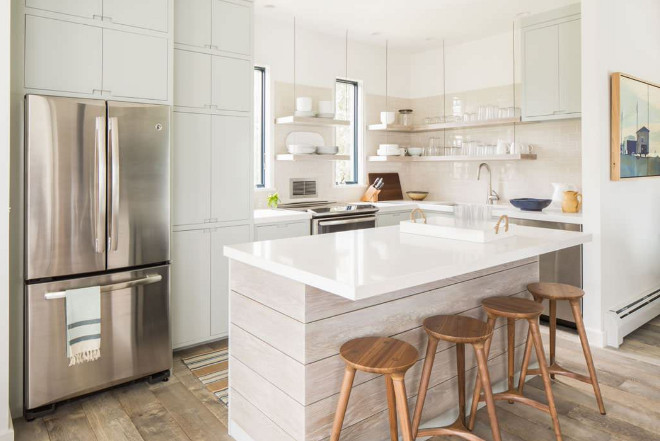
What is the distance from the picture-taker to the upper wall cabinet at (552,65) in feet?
13.8

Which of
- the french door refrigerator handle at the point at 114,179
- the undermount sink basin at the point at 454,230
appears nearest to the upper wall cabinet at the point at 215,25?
the french door refrigerator handle at the point at 114,179

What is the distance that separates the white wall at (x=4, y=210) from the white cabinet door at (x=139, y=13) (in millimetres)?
719

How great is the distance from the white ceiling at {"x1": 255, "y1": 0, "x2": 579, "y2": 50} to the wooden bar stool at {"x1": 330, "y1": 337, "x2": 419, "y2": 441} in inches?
139

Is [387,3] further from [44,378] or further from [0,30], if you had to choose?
[44,378]

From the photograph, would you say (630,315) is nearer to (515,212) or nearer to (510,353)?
(515,212)

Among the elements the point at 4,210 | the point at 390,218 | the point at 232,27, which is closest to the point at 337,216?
the point at 390,218

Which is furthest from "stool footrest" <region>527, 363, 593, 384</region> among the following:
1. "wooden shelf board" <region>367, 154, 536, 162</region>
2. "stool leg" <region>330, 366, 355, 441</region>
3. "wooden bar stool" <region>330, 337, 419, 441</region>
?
"wooden shelf board" <region>367, 154, 536, 162</region>

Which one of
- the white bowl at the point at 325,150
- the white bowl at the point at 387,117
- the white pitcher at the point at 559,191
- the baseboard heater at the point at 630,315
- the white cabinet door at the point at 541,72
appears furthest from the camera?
the white bowl at the point at 387,117

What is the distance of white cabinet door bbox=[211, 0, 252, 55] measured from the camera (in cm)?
361

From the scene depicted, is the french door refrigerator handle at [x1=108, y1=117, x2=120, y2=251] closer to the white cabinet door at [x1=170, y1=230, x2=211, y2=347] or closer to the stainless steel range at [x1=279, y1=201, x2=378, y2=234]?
the white cabinet door at [x1=170, y1=230, x2=211, y2=347]

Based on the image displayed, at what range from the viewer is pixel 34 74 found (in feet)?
8.73

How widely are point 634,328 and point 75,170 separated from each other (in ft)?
14.4

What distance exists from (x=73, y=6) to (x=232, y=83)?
46.8 inches

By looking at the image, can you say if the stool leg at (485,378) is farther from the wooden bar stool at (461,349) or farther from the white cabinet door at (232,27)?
the white cabinet door at (232,27)
